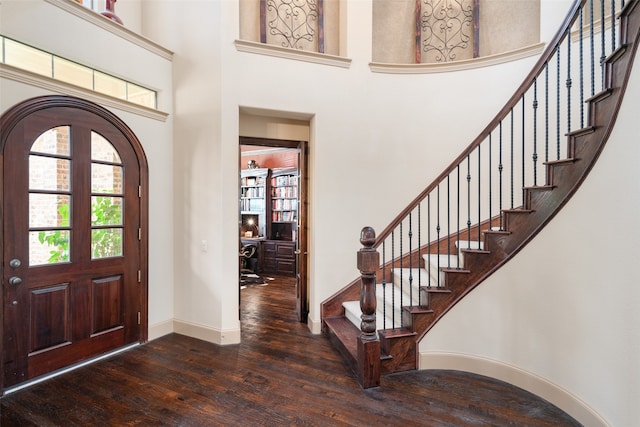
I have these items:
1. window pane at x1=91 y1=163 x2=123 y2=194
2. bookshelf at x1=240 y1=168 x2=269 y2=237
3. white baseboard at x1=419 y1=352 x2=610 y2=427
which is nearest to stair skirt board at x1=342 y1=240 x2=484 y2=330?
white baseboard at x1=419 y1=352 x2=610 y2=427

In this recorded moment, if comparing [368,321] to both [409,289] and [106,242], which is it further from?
[106,242]

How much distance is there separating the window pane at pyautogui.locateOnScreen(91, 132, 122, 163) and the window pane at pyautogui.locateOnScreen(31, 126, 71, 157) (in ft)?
0.69

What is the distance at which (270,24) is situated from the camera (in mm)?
3883

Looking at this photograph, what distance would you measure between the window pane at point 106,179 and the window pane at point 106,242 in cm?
40

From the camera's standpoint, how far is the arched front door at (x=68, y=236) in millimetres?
2420

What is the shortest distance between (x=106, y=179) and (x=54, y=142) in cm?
52

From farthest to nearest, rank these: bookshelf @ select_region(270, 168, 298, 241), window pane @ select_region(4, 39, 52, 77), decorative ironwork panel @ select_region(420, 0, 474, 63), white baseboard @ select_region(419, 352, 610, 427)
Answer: bookshelf @ select_region(270, 168, 298, 241), decorative ironwork panel @ select_region(420, 0, 474, 63), window pane @ select_region(4, 39, 52, 77), white baseboard @ select_region(419, 352, 610, 427)

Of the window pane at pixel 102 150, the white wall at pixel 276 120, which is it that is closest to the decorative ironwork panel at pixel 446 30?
the white wall at pixel 276 120

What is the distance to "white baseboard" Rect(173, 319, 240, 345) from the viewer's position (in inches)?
132

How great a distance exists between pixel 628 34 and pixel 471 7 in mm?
2777

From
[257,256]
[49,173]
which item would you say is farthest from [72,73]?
[257,256]

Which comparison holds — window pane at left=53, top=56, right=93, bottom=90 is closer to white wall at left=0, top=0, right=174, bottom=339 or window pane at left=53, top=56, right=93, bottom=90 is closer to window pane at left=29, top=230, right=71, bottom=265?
white wall at left=0, top=0, right=174, bottom=339

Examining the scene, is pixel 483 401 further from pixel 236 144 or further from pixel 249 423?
pixel 236 144

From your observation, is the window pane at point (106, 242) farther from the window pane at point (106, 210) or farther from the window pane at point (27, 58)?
the window pane at point (27, 58)
